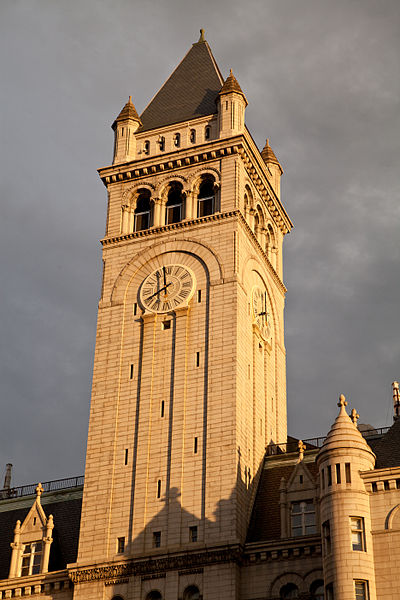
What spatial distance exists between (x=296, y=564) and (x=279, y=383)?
1889 centimetres

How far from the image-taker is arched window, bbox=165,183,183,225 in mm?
72375

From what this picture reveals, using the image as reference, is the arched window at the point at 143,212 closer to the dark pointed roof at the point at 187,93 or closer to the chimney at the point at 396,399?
the dark pointed roof at the point at 187,93

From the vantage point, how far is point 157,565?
57344 mm

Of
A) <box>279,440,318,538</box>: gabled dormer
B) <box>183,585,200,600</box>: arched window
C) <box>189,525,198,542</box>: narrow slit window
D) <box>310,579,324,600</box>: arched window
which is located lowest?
<box>310,579,324,600</box>: arched window

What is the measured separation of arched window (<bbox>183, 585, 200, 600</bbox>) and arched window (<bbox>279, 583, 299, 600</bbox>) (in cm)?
448

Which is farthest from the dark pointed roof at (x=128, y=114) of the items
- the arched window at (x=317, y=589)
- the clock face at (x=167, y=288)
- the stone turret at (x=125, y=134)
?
the arched window at (x=317, y=589)

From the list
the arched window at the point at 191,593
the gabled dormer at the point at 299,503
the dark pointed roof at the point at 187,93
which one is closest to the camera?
the arched window at the point at 191,593

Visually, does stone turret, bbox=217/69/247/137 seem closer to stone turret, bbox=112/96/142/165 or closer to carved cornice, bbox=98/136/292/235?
carved cornice, bbox=98/136/292/235

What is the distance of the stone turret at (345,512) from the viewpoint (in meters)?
48.9

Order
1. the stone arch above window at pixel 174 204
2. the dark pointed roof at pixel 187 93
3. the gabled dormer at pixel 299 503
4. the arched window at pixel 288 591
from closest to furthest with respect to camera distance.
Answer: the arched window at pixel 288 591 → the gabled dormer at pixel 299 503 → the stone arch above window at pixel 174 204 → the dark pointed roof at pixel 187 93

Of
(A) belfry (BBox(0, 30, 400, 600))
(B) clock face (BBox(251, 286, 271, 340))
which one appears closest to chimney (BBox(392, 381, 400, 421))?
(A) belfry (BBox(0, 30, 400, 600))

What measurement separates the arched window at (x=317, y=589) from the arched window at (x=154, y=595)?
8.40 m

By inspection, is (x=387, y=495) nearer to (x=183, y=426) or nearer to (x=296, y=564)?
(x=296, y=564)

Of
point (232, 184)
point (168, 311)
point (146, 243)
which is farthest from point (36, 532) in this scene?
point (232, 184)
